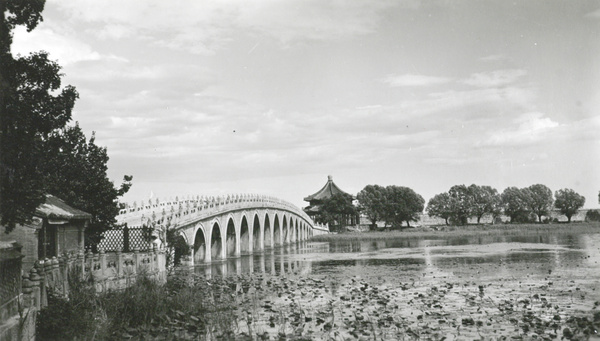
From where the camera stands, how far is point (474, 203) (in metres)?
98.8

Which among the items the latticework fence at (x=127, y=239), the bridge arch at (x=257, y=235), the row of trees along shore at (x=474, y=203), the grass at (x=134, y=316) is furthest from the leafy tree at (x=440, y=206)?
the grass at (x=134, y=316)

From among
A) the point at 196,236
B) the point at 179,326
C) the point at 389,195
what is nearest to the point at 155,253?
the point at 179,326

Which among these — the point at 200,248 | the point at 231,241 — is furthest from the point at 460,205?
the point at 200,248

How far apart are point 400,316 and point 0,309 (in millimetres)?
9482

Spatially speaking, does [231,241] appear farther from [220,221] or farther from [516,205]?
[516,205]

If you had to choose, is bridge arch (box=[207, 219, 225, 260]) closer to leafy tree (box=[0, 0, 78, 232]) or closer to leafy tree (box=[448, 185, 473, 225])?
leafy tree (box=[0, 0, 78, 232])

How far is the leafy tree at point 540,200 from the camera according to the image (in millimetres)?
97562

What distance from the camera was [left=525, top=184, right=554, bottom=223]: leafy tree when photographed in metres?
97.6

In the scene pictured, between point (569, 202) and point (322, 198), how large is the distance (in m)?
40.2

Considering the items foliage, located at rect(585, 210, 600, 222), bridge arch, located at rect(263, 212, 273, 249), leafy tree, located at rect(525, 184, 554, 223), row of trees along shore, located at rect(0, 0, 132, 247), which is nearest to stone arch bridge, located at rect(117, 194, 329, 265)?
bridge arch, located at rect(263, 212, 273, 249)

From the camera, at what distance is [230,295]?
19078mm

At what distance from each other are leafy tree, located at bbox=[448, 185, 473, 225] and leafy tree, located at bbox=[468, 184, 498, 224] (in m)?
0.62

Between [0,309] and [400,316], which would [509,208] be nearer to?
[400,316]

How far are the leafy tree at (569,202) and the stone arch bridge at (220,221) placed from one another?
50.6 m
